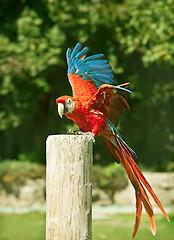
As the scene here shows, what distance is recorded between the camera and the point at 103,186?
5492mm

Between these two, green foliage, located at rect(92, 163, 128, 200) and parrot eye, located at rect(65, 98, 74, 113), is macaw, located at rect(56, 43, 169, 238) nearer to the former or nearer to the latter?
parrot eye, located at rect(65, 98, 74, 113)

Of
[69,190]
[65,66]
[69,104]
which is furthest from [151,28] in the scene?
[69,190]

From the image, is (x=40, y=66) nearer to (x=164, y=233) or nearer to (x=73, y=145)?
(x=164, y=233)

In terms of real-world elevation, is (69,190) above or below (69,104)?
below

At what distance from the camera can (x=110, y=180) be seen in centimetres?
552

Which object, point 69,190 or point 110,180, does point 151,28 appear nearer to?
point 110,180

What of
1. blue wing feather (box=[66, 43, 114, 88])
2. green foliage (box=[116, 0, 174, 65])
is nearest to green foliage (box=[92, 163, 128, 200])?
green foliage (box=[116, 0, 174, 65])

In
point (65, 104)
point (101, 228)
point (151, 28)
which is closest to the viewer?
point (65, 104)

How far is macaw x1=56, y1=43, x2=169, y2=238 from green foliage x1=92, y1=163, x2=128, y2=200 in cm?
338

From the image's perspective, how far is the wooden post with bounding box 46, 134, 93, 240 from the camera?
1.70 meters

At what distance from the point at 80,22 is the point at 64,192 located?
3756mm

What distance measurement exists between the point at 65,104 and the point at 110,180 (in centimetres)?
373

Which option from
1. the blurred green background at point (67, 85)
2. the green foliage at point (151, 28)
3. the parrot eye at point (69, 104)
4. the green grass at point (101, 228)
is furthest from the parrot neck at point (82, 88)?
the green grass at point (101, 228)

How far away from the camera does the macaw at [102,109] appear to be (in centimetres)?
194
